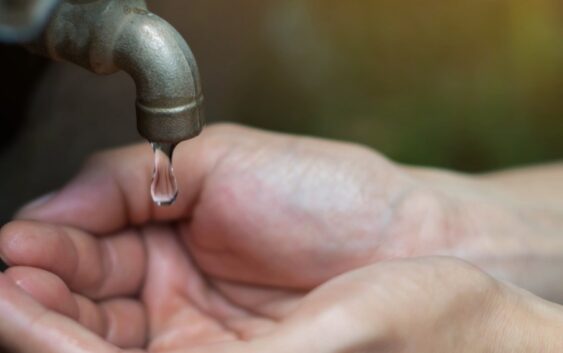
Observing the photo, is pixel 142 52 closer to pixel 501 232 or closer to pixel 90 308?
pixel 90 308

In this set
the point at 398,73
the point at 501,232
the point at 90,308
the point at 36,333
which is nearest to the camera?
the point at 36,333

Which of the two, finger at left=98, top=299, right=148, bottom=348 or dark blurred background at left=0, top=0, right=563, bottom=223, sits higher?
dark blurred background at left=0, top=0, right=563, bottom=223

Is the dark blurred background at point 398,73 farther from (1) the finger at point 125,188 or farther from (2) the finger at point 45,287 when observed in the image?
(2) the finger at point 45,287

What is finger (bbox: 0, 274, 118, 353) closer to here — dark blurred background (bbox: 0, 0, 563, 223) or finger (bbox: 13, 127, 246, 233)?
finger (bbox: 13, 127, 246, 233)

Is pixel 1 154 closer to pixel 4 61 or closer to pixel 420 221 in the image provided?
pixel 4 61

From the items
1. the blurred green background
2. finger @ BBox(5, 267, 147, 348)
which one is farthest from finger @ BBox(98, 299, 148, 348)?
the blurred green background

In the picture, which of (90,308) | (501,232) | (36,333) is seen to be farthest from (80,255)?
(501,232)
